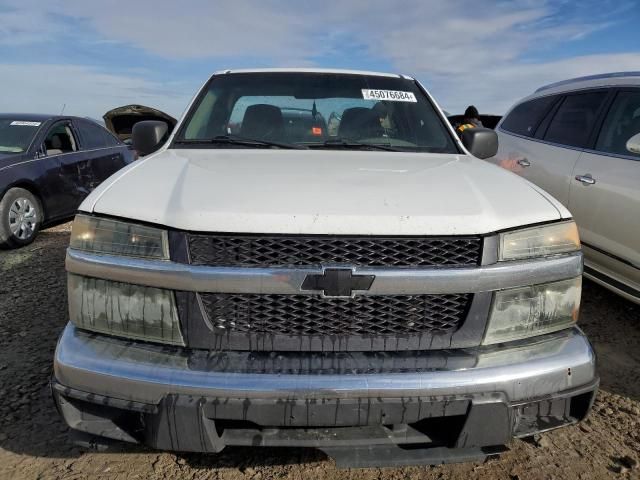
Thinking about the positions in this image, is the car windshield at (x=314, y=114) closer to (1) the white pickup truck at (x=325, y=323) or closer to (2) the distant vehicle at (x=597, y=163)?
(1) the white pickup truck at (x=325, y=323)

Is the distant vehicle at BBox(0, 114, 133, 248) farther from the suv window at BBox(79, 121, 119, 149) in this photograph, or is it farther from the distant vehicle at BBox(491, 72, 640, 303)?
the distant vehicle at BBox(491, 72, 640, 303)

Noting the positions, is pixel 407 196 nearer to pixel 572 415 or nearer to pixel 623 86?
pixel 572 415

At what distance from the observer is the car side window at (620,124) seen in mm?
3717

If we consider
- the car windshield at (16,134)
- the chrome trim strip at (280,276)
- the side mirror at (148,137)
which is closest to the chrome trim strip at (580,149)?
the chrome trim strip at (280,276)

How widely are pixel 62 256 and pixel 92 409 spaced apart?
4040 mm

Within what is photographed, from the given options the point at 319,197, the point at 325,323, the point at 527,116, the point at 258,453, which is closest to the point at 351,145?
the point at 319,197

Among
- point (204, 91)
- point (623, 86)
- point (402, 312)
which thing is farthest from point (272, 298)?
point (623, 86)

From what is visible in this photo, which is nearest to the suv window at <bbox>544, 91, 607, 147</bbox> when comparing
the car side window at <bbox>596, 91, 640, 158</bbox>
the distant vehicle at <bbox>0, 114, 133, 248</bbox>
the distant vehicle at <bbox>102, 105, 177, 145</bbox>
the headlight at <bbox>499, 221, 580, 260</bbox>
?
the car side window at <bbox>596, 91, 640, 158</bbox>

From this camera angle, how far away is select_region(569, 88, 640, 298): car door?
11.0 feet

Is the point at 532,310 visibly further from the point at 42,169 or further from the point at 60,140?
the point at 60,140

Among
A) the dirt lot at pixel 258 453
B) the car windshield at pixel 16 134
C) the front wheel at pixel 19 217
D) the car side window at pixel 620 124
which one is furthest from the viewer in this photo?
the car windshield at pixel 16 134

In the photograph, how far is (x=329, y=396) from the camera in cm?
158

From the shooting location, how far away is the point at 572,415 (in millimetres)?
1806

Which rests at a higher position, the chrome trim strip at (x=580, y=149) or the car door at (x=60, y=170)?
the chrome trim strip at (x=580, y=149)
